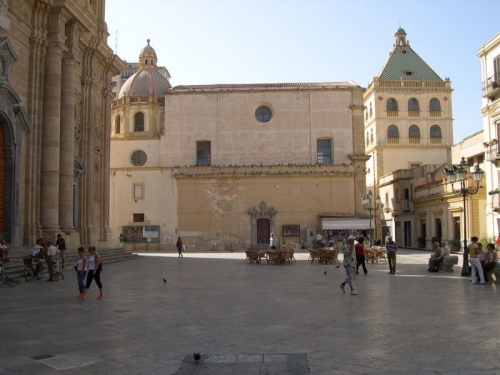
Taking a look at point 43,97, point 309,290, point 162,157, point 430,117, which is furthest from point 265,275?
point 430,117

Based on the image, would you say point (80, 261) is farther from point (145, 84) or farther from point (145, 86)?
point (145, 84)

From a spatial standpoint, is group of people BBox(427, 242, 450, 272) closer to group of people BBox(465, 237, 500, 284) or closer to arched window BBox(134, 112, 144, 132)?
group of people BBox(465, 237, 500, 284)

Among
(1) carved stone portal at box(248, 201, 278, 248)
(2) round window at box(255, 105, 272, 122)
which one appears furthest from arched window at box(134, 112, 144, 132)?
(1) carved stone portal at box(248, 201, 278, 248)

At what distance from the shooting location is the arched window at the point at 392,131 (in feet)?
179

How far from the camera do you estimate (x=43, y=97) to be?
2062 centimetres

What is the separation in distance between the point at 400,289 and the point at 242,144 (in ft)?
102

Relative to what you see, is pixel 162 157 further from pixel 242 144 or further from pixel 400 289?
pixel 400 289

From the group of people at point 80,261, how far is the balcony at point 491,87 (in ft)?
81.7

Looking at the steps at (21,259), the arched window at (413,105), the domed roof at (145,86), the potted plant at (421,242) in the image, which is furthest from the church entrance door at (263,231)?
the arched window at (413,105)

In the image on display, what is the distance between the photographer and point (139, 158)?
44312 mm

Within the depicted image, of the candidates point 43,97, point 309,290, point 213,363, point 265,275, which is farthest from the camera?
point 43,97

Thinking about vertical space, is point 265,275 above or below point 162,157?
below

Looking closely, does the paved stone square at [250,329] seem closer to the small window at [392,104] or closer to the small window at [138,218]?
the small window at [138,218]

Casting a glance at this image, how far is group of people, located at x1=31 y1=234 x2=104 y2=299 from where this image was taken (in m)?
12.0
